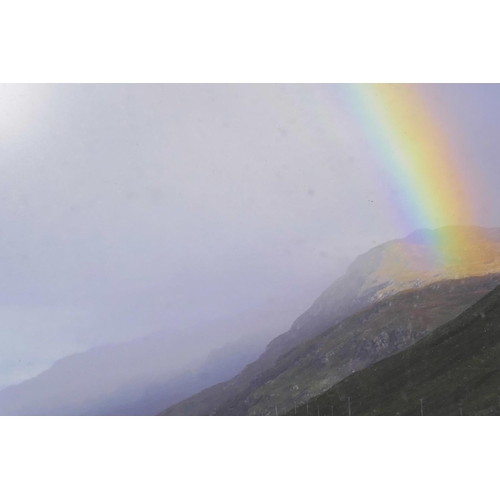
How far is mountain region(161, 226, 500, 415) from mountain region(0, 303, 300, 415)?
4.34ft

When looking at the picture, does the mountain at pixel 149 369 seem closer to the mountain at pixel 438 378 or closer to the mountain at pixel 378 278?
the mountain at pixel 378 278

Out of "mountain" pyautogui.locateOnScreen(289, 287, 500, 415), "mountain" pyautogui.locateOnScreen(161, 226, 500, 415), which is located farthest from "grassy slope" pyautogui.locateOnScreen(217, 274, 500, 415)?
"mountain" pyautogui.locateOnScreen(289, 287, 500, 415)

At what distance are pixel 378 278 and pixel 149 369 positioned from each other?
25.7 meters

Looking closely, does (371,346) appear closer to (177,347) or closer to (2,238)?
(177,347)

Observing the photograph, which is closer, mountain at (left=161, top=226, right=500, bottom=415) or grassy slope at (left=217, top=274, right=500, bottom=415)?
grassy slope at (left=217, top=274, right=500, bottom=415)

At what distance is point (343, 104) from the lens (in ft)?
123

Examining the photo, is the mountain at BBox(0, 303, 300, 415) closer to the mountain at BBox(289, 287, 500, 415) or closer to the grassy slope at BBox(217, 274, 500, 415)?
the grassy slope at BBox(217, 274, 500, 415)

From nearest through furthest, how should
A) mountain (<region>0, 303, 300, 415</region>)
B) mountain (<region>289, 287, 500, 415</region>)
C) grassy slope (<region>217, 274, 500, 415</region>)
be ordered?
mountain (<region>289, 287, 500, 415</region>), grassy slope (<region>217, 274, 500, 415</region>), mountain (<region>0, 303, 300, 415</region>)

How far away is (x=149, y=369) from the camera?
164 feet

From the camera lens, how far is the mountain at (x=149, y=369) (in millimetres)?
46469

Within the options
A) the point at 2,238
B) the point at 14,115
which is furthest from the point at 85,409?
the point at 14,115

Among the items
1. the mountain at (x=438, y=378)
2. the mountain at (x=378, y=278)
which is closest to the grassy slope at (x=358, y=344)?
the mountain at (x=378, y=278)

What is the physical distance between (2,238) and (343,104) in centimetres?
2870

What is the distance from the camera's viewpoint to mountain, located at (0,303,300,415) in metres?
46.5
